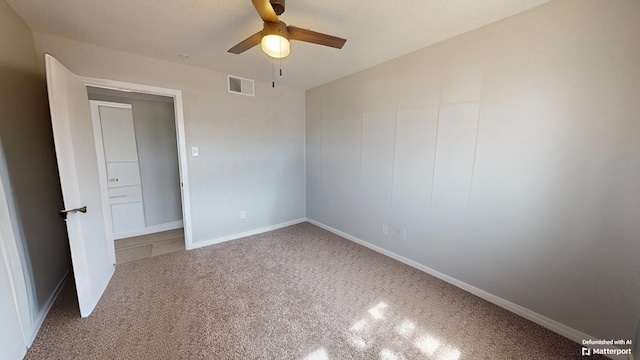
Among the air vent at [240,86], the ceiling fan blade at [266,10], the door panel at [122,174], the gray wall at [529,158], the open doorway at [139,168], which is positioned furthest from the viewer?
the door panel at [122,174]

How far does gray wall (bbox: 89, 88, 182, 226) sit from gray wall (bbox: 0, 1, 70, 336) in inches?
60.5

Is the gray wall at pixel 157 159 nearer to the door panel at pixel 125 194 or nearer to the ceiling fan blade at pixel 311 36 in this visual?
the door panel at pixel 125 194

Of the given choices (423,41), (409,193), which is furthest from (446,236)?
(423,41)

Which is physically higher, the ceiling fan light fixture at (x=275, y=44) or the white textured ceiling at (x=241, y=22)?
the white textured ceiling at (x=241, y=22)

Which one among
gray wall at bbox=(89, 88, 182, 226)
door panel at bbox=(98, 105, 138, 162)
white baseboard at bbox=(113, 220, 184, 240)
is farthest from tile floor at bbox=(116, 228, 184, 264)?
door panel at bbox=(98, 105, 138, 162)

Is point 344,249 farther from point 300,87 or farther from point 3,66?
point 3,66

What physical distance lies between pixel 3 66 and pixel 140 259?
2228 mm

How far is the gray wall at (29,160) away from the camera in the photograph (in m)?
1.63

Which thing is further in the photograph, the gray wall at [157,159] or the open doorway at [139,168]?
the gray wall at [157,159]

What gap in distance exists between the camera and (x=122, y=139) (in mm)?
3547

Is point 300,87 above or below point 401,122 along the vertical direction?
above

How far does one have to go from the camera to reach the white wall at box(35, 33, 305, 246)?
2.49 m

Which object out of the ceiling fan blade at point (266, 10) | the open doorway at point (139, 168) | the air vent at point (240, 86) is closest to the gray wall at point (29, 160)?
the open doorway at point (139, 168)

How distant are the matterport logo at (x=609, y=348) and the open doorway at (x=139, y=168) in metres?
4.24
